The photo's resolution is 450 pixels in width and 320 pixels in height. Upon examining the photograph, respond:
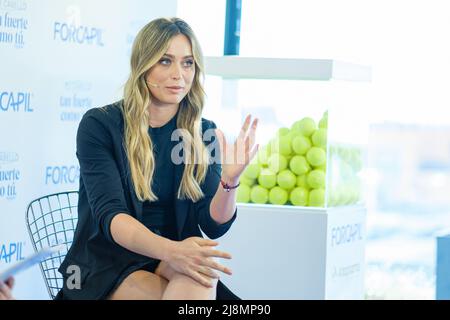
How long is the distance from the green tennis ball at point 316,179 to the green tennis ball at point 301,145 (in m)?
0.10

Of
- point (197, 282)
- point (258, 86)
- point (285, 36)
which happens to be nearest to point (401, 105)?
point (285, 36)

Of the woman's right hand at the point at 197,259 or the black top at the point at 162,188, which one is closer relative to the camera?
the woman's right hand at the point at 197,259

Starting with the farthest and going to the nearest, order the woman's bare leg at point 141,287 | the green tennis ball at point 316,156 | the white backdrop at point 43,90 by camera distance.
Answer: the green tennis ball at point 316,156, the white backdrop at point 43,90, the woman's bare leg at point 141,287

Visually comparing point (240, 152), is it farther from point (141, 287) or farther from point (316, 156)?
point (316, 156)

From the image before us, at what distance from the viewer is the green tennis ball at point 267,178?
390 cm

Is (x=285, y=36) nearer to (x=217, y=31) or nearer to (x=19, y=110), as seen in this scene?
(x=217, y=31)

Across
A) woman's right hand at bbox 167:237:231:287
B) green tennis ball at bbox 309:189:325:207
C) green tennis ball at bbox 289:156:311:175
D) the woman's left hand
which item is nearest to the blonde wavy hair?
the woman's left hand

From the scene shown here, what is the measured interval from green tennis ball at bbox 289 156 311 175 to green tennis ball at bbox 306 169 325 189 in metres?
0.03

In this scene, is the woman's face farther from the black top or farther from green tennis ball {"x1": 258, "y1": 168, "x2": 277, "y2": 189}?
green tennis ball {"x1": 258, "y1": 168, "x2": 277, "y2": 189}

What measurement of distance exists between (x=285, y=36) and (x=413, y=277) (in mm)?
2014

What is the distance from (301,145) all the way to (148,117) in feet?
4.32

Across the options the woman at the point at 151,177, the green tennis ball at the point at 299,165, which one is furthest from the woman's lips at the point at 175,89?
the green tennis ball at the point at 299,165

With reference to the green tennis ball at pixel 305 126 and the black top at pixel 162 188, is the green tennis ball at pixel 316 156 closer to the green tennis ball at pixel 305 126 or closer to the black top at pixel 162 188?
the green tennis ball at pixel 305 126

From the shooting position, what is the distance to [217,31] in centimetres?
527
